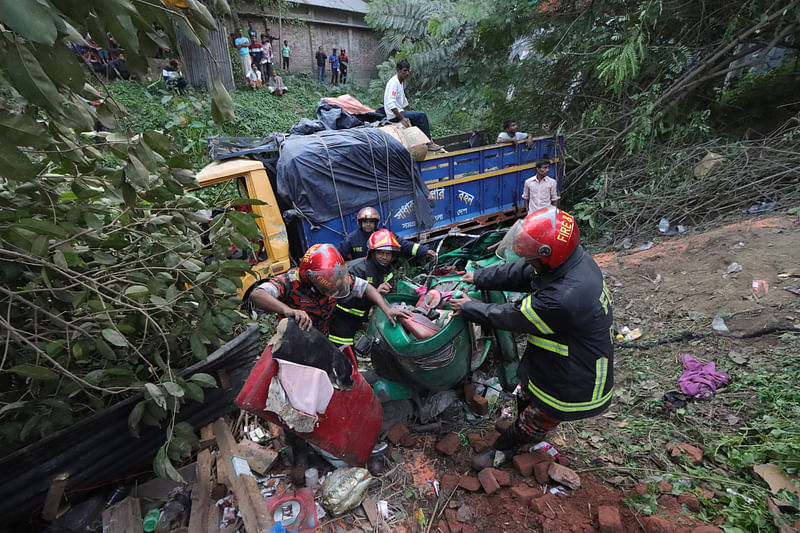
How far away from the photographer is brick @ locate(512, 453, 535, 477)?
8.29ft

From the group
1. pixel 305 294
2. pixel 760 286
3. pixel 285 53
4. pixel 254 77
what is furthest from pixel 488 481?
pixel 285 53

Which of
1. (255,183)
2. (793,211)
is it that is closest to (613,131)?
(793,211)

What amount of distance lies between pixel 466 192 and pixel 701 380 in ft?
13.6

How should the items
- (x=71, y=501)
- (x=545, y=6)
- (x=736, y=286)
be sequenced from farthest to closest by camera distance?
1. (x=545, y=6)
2. (x=736, y=286)
3. (x=71, y=501)

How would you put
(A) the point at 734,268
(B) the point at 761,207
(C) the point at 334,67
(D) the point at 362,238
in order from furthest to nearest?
(C) the point at 334,67
(B) the point at 761,207
(D) the point at 362,238
(A) the point at 734,268

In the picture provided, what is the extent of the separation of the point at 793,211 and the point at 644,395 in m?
4.15

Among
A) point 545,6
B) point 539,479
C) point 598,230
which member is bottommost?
point 598,230

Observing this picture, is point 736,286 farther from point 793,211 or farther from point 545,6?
point 545,6

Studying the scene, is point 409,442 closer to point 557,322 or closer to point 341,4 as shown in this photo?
point 557,322

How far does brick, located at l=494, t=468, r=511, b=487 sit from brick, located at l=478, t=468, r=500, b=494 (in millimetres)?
24

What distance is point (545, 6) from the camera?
8203mm

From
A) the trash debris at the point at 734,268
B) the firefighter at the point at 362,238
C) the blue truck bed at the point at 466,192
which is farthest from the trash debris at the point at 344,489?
the trash debris at the point at 734,268

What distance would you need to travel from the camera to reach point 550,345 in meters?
2.38

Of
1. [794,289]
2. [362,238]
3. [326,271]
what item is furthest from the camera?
[362,238]
